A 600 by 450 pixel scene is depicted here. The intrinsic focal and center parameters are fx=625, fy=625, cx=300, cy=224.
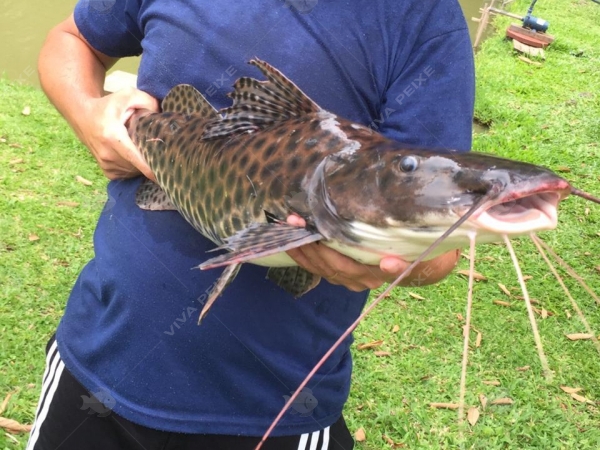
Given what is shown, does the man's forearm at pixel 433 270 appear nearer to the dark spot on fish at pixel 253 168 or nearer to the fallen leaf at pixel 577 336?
the dark spot on fish at pixel 253 168

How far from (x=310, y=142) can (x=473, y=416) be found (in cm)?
257

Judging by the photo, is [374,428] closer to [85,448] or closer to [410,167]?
[85,448]

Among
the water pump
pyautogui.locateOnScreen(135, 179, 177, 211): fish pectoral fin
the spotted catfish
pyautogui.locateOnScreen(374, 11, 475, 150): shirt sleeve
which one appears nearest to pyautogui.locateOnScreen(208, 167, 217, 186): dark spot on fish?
the spotted catfish

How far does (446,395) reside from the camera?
3.65m

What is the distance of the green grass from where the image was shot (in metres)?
3.46

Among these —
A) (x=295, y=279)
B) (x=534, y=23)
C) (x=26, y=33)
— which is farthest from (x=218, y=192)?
(x=534, y=23)

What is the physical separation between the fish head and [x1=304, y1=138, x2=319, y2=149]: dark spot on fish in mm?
78

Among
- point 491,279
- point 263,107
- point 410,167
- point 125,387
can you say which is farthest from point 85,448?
point 491,279

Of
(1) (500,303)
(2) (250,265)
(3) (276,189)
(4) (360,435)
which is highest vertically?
(3) (276,189)

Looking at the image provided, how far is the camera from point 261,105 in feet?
5.33

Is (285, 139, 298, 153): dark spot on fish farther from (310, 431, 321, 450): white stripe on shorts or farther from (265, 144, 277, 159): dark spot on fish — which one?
(310, 431, 321, 450): white stripe on shorts

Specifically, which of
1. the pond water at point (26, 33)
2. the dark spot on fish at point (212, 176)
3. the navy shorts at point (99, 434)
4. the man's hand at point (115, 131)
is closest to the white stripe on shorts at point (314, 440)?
the navy shorts at point (99, 434)

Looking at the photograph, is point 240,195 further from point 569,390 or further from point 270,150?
point 569,390

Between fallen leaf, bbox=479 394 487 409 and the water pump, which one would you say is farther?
the water pump
